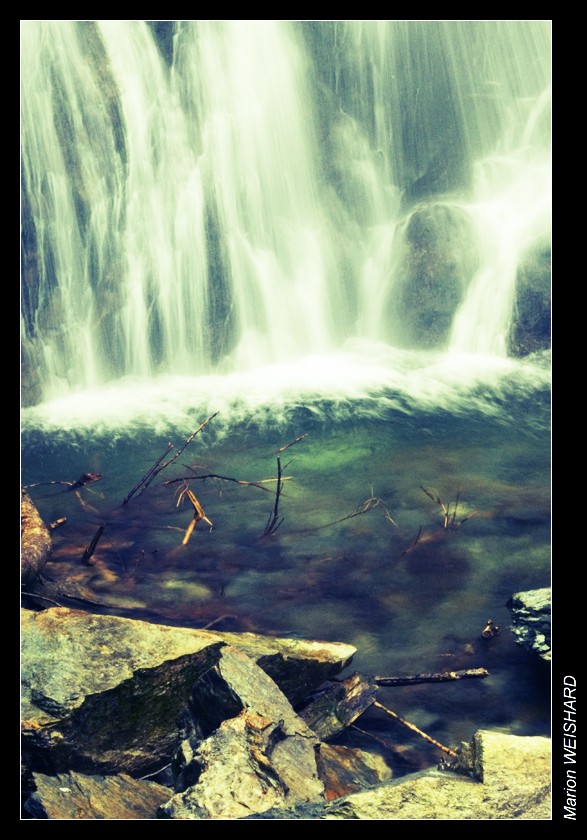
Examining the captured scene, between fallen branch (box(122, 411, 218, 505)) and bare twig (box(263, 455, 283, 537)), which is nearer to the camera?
bare twig (box(263, 455, 283, 537))

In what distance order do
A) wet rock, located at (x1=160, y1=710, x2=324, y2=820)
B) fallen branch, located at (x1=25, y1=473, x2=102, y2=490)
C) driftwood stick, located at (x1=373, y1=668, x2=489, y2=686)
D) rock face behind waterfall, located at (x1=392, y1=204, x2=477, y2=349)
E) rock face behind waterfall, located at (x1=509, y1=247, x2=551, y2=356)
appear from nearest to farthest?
wet rock, located at (x1=160, y1=710, x2=324, y2=820), driftwood stick, located at (x1=373, y1=668, x2=489, y2=686), fallen branch, located at (x1=25, y1=473, x2=102, y2=490), rock face behind waterfall, located at (x1=509, y1=247, x2=551, y2=356), rock face behind waterfall, located at (x1=392, y1=204, x2=477, y2=349)

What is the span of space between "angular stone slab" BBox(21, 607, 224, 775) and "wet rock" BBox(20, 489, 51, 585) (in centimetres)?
47

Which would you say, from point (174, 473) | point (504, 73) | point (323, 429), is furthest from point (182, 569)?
point (504, 73)

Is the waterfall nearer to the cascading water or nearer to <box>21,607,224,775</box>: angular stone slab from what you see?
the cascading water

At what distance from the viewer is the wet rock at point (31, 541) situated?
5848mm

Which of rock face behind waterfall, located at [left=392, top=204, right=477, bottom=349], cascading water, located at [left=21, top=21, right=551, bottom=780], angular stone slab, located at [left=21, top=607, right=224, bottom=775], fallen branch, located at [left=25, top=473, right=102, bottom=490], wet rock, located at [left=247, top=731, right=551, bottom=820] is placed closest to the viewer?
wet rock, located at [left=247, top=731, right=551, bottom=820]

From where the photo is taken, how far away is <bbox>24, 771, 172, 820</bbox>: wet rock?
190 inches

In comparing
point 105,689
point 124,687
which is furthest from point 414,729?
point 105,689

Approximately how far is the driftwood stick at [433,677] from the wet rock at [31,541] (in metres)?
2.38

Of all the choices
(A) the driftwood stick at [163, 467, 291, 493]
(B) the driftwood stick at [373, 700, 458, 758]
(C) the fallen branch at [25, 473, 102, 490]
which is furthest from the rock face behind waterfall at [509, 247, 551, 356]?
(C) the fallen branch at [25, 473, 102, 490]

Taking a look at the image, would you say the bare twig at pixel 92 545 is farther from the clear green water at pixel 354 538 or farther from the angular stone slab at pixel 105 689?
the angular stone slab at pixel 105 689

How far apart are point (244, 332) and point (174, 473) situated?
119cm
